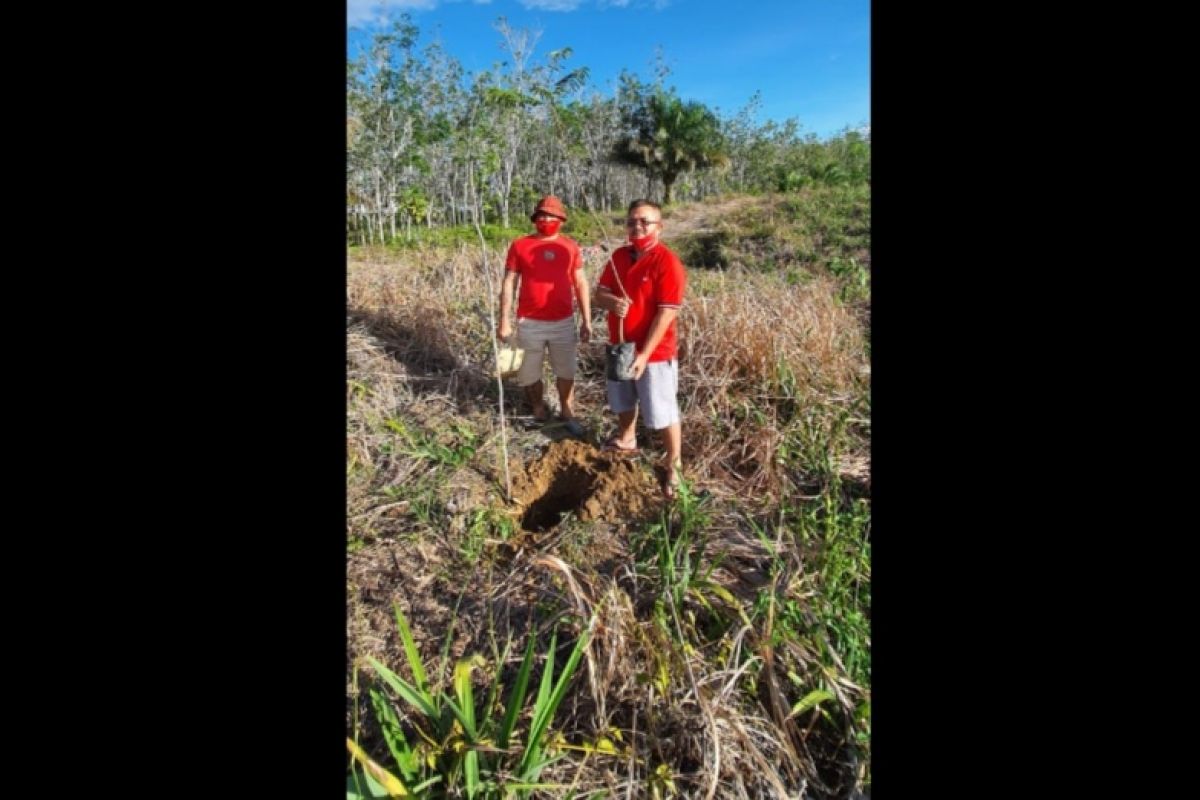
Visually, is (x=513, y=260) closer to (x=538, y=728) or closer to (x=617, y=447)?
(x=617, y=447)

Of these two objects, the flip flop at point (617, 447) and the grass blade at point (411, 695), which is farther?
the flip flop at point (617, 447)

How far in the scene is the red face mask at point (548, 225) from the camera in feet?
11.2

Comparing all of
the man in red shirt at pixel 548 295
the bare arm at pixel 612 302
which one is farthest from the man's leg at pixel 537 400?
the bare arm at pixel 612 302

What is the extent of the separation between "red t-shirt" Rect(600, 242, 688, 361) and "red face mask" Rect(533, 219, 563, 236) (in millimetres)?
576

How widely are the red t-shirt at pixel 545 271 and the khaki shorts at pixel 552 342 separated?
2.5 inches

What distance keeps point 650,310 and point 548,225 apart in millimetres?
975

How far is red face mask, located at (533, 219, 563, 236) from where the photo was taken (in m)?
3.40

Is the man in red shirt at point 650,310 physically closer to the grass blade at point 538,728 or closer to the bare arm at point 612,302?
the bare arm at point 612,302

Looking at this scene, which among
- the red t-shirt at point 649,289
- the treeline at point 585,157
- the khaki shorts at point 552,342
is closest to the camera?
the red t-shirt at point 649,289

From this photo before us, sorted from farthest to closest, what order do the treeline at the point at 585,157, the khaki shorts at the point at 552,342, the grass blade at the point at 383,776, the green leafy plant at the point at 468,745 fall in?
the treeline at the point at 585,157, the khaki shorts at the point at 552,342, the green leafy plant at the point at 468,745, the grass blade at the point at 383,776

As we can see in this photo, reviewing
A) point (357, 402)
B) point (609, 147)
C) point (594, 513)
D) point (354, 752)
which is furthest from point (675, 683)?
point (609, 147)

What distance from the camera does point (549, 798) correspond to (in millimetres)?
1405

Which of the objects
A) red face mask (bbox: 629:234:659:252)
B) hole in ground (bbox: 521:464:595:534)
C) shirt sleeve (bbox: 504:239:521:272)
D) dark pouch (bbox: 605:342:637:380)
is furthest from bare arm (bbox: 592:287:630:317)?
hole in ground (bbox: 521:464:595:534)
